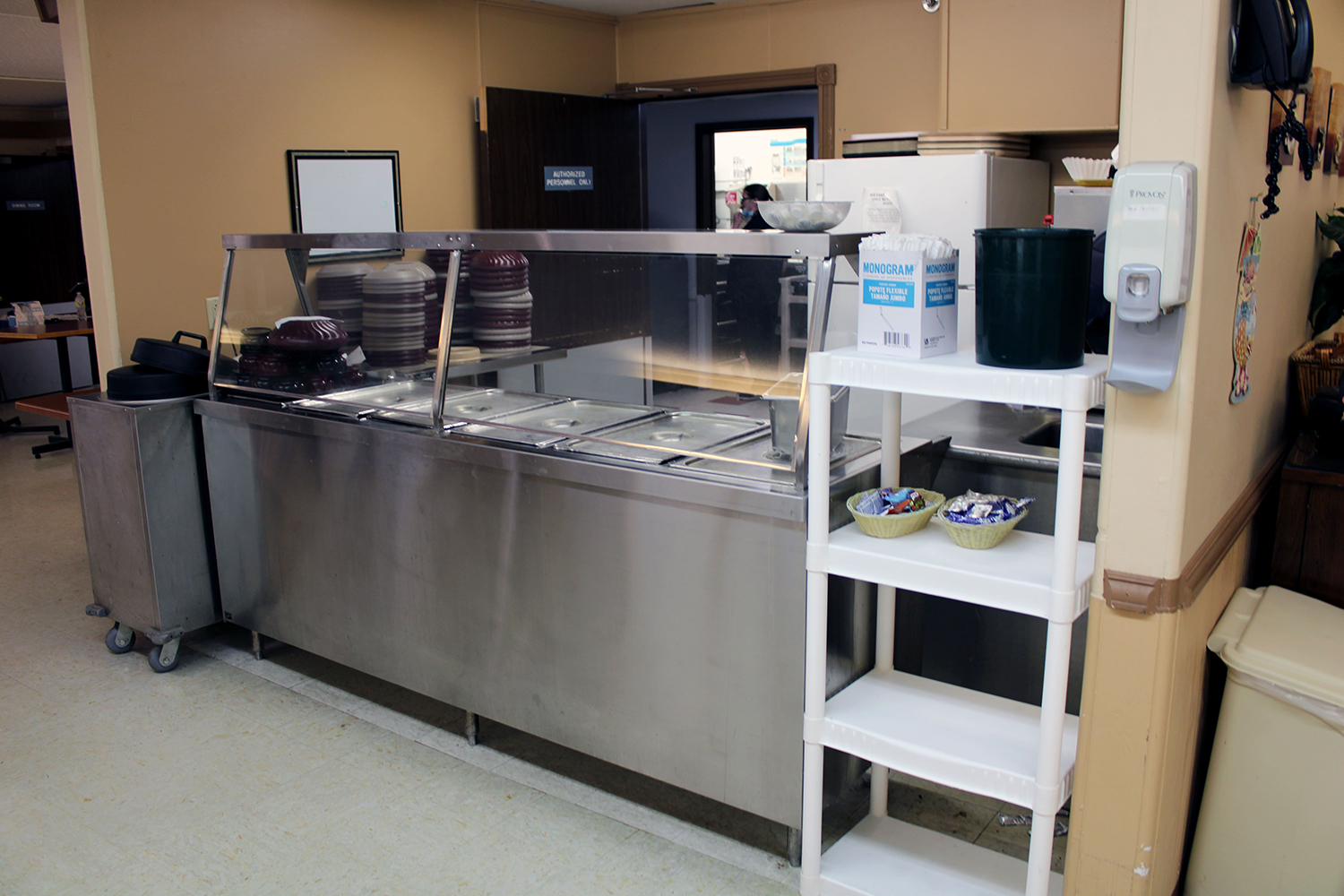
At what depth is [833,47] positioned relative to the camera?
5.06m

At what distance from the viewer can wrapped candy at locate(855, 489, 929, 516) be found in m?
1.93

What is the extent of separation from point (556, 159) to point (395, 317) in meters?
2.91

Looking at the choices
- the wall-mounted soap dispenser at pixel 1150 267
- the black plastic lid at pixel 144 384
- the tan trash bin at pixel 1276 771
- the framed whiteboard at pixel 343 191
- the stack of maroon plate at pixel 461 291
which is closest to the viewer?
the wall-mounted soap dispenser at pixel 1150 267

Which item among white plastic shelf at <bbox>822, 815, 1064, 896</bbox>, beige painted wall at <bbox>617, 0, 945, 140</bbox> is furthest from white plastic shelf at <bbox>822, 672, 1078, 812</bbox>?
beige painted wall at <bbox>617, 0, 945, 140</bbox>

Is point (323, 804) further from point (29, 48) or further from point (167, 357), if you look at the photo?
point (29, 48)

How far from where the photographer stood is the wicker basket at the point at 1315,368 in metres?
2.44

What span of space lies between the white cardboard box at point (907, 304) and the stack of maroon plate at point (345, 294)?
167cm

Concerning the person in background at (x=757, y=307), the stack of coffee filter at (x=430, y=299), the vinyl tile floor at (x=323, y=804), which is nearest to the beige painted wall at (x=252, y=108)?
the vinyl tile floor at (x=323, y=804)

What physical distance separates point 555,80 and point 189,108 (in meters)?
2.19

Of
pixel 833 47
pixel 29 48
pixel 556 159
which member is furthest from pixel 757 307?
pixel 29 48

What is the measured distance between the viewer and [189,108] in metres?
3.91

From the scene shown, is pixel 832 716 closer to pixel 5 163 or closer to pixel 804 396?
pixel 804 396

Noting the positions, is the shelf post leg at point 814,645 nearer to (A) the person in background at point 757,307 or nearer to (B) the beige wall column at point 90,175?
(A) the person in background at point 757,307

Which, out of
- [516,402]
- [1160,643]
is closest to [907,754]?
[1160,643]
